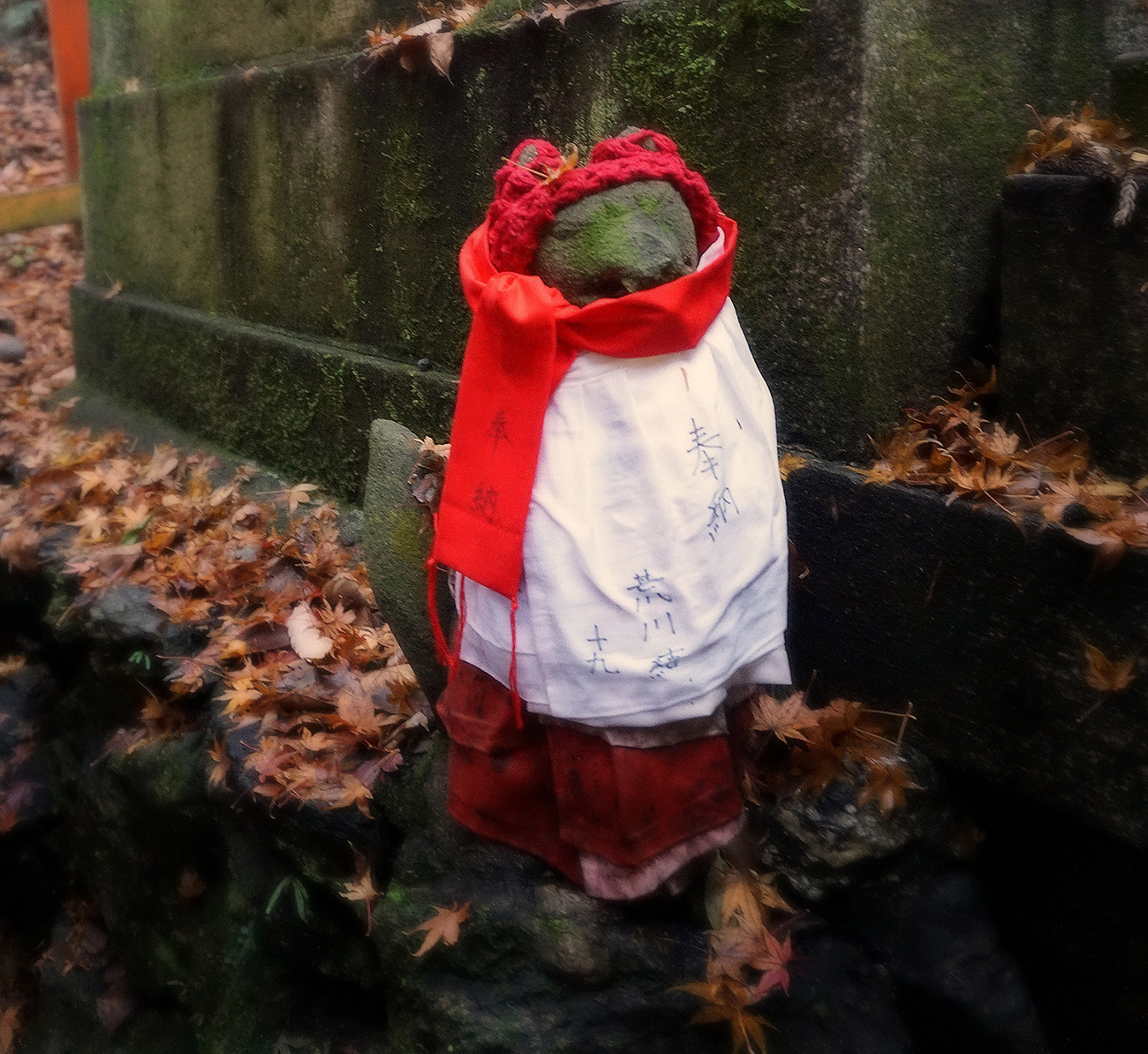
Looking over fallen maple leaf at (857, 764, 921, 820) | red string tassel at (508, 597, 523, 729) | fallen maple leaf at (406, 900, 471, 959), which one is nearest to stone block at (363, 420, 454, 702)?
red string tassel at (508, 597, 523, 729)

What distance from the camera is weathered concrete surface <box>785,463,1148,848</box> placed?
1.82m

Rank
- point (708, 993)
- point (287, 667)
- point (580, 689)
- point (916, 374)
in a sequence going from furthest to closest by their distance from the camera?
point (287, 667) → point (916, 374) → point (708, 993) → point (580, 689)

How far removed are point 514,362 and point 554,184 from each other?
0.32 metres

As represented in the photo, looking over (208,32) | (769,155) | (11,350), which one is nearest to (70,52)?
(11,350)

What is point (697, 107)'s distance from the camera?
7.68ft

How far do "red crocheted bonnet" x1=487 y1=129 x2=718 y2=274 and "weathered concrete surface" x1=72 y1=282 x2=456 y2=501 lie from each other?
158cm

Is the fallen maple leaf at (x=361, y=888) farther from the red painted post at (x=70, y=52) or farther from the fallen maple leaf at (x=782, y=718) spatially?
the red painted post at (x=70, y=52)

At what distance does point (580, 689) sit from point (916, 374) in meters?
1.19

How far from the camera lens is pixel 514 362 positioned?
1.68 m

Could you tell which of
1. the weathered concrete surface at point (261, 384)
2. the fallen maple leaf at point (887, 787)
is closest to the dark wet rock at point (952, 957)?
the fallen maple leaf at point (887, 787)

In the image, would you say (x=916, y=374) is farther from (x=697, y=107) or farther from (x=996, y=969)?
(x=996, y=969)

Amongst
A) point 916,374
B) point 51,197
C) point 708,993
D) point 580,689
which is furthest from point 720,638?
point 51,197

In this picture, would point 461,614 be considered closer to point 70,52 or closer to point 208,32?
point 208,32

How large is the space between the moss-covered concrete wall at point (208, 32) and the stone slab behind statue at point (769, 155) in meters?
0.20
